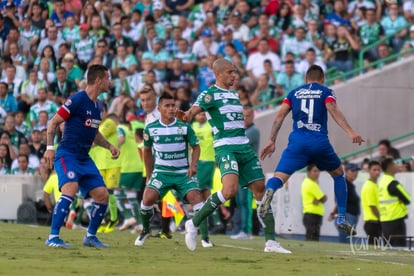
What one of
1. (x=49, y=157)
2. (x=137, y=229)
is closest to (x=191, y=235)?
(x=49, y=157)

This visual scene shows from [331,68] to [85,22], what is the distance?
6937 mm

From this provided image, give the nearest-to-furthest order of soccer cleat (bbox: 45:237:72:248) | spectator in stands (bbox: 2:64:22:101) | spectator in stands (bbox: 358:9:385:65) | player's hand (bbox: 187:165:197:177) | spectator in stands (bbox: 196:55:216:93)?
1. soccer cleat (bbox: 45:237:72:248)
2. player's hand (bbox: 187:165:197:177)
3. spectator in stands (bbox: 196:55:216:93)
4. spectator in stands (bbox: 358:9:385:65)
5. spectator in stands (bbox: 2:64:22:101)

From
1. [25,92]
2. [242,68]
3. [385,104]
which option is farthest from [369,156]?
[25,92]

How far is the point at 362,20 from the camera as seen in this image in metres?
26.8

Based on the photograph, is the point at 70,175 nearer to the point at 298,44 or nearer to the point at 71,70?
the point at 298,44

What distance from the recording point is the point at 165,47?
Answer: 90.8 feet

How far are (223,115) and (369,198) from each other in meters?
5.42

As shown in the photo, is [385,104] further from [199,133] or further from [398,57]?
[199,133]

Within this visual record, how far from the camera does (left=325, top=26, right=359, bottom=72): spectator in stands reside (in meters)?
25.9

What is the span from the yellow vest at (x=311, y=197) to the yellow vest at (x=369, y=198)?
1.65 metres

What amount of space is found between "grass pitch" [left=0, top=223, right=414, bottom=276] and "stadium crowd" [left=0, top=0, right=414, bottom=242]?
28.7ft

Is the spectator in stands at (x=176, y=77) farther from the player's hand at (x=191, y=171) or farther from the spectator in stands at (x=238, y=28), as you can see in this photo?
the player's hand at (x=191, y=171)

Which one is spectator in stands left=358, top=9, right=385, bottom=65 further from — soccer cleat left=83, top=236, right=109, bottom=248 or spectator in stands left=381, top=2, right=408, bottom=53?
soccer cleat left=83, top=236, right=109, bottom=248

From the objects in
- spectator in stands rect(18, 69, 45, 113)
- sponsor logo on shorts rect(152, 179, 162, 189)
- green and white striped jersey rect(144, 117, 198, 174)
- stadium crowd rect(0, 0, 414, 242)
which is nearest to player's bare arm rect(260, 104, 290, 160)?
green and white striped jersey rect(144, 117, 198, 174)
